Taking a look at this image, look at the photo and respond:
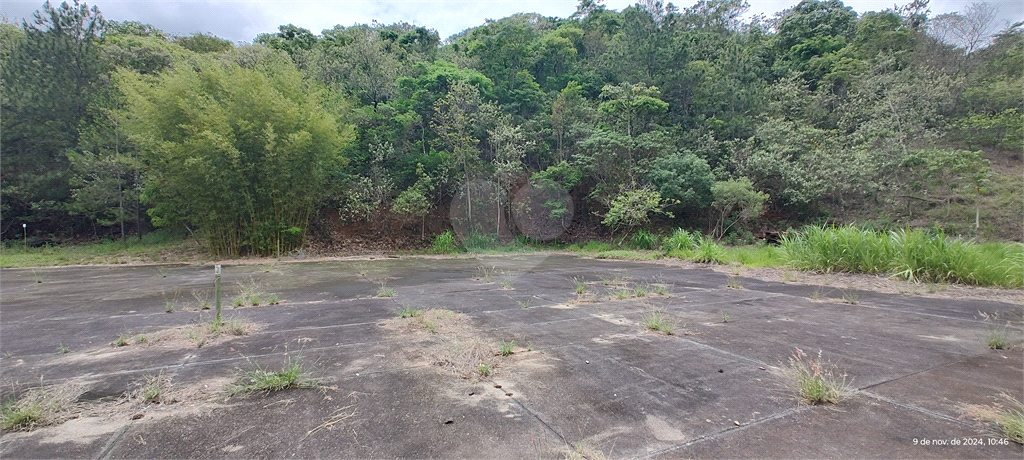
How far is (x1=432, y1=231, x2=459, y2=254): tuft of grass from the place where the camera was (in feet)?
41.6

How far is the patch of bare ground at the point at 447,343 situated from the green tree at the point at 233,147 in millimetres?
7371

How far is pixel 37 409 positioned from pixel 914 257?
794 cm

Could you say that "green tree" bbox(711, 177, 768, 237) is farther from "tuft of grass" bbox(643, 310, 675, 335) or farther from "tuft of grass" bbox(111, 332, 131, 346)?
"tuft of grass" bbox(111, 332, 131, 346)

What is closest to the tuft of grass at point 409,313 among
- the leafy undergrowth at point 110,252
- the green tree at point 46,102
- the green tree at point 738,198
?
the leafy undergrowth at point 110,252

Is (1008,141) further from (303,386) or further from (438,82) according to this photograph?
(303,386)

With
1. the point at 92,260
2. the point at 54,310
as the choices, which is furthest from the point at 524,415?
the point at 92,260

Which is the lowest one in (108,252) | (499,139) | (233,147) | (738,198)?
(108,252)

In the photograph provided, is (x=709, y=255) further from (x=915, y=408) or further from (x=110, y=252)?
(x=110, y=252)

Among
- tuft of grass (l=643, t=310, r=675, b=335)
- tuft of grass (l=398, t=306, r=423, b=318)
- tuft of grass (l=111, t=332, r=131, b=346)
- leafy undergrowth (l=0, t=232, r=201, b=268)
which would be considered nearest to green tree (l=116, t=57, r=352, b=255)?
leafy undergrowth (l=0, t=232, r=201, b=268)

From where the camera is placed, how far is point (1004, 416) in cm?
165

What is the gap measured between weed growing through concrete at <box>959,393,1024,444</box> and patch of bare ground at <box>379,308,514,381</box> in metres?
2.00

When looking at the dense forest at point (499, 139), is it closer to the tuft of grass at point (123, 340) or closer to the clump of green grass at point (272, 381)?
the tuft of grass at point (123, 340)

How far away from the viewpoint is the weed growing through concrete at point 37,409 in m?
1.72

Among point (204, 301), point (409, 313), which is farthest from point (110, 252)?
point (409, 313)
